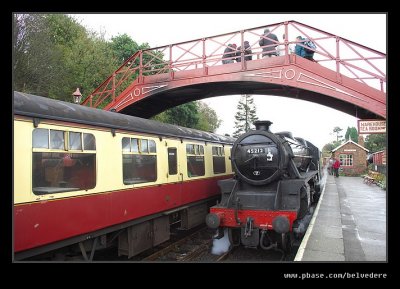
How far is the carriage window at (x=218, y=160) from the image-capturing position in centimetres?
1062

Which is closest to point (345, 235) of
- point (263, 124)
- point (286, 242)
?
point (286, 242)

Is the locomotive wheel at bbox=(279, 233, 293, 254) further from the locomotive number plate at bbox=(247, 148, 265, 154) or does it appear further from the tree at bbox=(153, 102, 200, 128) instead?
the tree at bbox=(153, 102, 200, 128)

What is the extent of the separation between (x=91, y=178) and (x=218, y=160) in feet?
20.0

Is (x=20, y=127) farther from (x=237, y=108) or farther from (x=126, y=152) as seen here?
(x=237, y=108)

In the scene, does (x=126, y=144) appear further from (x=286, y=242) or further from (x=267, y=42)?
(x=267, y=42)

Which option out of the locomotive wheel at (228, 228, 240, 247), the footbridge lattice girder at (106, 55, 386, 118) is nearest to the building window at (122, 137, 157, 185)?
the locomotive wheel at (228, 228, 240, 247)

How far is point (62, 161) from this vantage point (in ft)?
15.7

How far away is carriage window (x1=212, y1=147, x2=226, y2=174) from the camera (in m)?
10.6

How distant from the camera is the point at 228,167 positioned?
1182cm

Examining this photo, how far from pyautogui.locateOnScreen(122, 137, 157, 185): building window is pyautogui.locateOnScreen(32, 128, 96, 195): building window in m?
0.90

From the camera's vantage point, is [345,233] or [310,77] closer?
[345,233]

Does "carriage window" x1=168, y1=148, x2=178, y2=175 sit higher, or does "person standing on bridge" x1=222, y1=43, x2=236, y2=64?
"person standing on bridge" x1=222, y1=43, x2=236, y2=64

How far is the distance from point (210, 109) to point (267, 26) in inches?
1724
